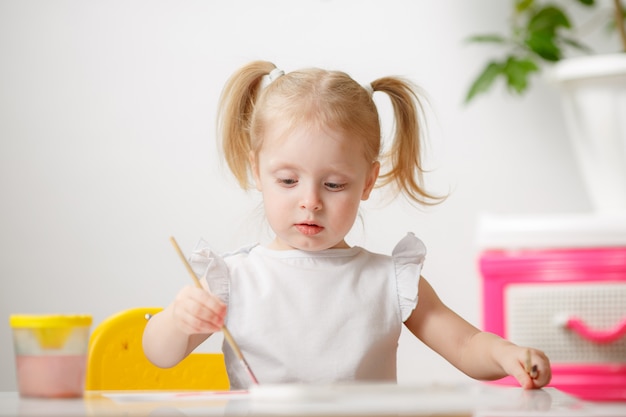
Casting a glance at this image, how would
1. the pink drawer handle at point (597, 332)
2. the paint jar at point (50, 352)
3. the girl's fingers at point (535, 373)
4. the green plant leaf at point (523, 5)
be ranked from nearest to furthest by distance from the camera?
the paint jar at point (50, 352)
the girl's fingers at point (535, 373)
the pink drawer handle at point (597, 332)
the green plant leaf at point (523, 5)

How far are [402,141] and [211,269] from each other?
31cm

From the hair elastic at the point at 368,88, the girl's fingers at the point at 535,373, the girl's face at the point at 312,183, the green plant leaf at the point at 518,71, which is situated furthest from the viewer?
the green plant leaf at the point at 518,71

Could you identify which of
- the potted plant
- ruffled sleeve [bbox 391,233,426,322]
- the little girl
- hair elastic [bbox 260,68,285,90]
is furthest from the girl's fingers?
the potted plant

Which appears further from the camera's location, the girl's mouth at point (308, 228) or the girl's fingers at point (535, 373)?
the girl's mouth at point (308, 228)

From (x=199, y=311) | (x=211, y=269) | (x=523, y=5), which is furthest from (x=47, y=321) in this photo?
(x=523, y=5)

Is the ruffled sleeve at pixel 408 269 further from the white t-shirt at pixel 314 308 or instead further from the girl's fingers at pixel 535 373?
the girl's fingers at pixel 535 373

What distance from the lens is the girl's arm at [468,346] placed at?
856 millimetres

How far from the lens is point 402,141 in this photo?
1183mm

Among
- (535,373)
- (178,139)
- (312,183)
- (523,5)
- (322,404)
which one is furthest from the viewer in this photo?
(178,139)

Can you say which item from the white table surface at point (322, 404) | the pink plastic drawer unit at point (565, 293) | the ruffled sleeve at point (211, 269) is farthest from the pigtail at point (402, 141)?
the pink plastic drawer unit at point (565, 293)

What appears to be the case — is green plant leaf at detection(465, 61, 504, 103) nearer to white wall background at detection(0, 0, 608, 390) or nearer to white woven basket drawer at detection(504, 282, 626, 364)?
white wall background at detection(0, 0, 608, 390)

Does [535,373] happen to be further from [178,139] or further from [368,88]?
[178,139]

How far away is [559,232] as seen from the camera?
5.79ft

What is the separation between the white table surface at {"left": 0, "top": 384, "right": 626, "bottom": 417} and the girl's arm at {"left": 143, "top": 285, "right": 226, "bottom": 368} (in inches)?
4.6
